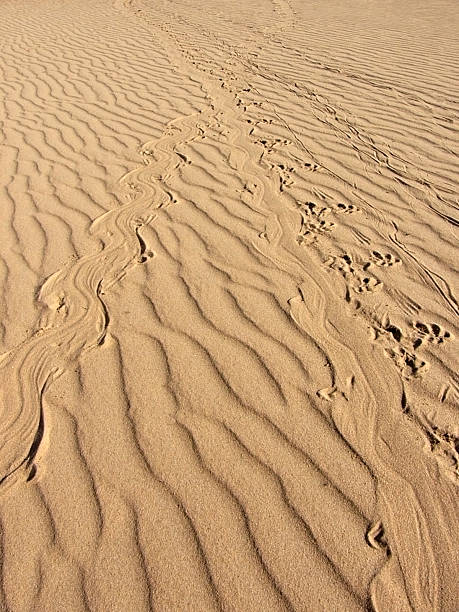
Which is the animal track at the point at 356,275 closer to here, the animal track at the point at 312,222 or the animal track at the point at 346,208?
the animal track at the point at 312,222

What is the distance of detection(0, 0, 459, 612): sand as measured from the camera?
5.59 feet

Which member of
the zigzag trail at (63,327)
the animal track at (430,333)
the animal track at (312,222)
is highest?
the animal track at (430,333)

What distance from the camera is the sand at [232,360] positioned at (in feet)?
5.59

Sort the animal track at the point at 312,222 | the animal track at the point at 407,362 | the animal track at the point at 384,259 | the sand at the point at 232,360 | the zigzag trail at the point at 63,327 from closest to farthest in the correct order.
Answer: the sand at the point at 232,360, the zigzag trail at the point at 63,327, the animal track at the point at 407,362, the animal track at the point at 384,259, the animal track at the point at 312,222

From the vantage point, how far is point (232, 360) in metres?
2.46

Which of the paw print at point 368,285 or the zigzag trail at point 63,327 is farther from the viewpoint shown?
the paw print at point 368,285

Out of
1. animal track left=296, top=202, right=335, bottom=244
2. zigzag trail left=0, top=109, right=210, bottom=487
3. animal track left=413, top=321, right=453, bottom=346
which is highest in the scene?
animal track left=413, top=321, right=453, bottom=346

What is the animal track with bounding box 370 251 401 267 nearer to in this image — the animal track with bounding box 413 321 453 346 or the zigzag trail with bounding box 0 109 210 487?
the animal track with bounding box 413 321 453 346

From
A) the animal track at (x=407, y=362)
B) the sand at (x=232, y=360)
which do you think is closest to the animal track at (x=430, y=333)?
the sand at (x=232, y=360)

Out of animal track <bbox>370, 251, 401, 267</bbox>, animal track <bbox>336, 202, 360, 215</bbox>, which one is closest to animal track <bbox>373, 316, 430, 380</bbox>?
animal track <bbox>370, 251, 401, 267</bbox>

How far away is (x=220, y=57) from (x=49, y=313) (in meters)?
6.70

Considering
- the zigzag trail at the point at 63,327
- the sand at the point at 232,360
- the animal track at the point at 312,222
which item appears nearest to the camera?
the sand at the point at 232,360

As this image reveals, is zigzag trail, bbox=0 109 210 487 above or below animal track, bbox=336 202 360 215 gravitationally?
below

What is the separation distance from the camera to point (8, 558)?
1.76m
